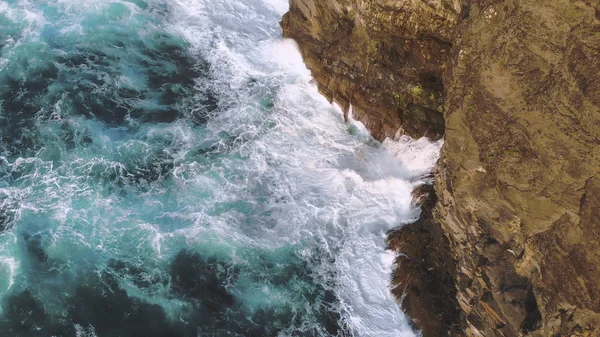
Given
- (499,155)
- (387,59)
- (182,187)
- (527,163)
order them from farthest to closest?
(387,59)
(182,187)
(499,155)
(527,163)

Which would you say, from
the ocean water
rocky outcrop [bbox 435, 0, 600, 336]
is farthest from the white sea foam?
rocky outcrop [bbox 435, 0, 600, 336]

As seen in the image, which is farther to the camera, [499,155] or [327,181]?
[327,181]

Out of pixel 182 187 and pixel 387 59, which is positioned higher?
pixel 387 59

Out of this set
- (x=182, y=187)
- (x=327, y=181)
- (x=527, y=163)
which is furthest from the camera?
(x=327, y=181)

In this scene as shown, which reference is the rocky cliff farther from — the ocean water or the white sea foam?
the ocean water

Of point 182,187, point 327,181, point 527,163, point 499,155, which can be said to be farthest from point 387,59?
point 182,187

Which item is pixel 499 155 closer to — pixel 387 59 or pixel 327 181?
pixel 387 59

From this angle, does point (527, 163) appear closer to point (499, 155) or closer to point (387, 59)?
point (499, 155)

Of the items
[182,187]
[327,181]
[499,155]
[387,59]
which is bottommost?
[182,187]
